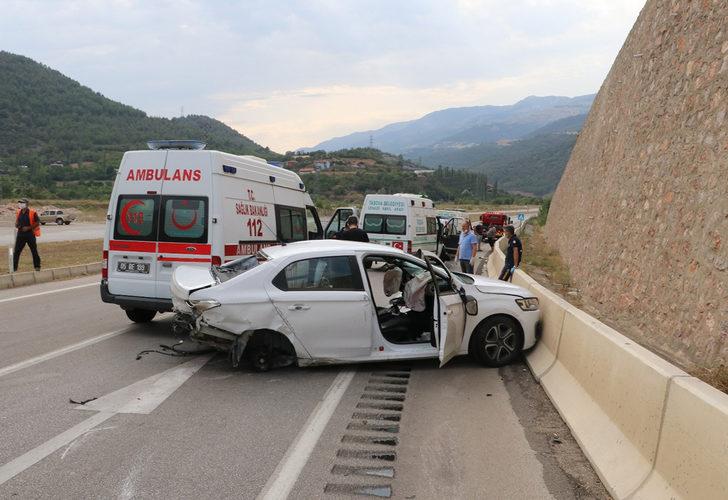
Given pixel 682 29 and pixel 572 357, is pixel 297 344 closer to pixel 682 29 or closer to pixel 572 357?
pixel 572 357

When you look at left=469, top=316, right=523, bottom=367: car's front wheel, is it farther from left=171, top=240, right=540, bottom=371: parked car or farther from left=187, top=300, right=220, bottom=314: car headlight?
left=187, top=300, right=220, bottom=314: car headlight

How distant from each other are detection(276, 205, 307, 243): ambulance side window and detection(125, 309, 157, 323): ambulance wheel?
2.44 m

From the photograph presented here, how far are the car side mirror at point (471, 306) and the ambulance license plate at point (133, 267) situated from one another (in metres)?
4.49

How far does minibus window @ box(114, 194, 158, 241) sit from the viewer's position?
8.12 meters

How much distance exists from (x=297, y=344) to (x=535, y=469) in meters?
2.95

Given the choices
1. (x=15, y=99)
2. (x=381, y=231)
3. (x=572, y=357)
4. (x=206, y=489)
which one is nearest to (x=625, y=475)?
(x=572, y=357)

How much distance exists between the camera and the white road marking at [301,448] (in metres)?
3.79

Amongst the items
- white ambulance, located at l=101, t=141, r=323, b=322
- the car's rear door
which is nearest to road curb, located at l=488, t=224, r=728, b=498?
the car's rear door

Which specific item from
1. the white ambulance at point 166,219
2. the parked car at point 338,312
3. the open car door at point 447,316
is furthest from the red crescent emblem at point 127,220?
the open car door at point 447,316

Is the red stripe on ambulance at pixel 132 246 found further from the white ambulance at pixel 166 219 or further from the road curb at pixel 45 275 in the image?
the road curb at pixel 45 275

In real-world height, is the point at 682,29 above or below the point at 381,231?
above

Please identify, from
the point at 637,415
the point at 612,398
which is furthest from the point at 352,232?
the point at 637,415

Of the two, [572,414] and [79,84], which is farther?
[79,84]

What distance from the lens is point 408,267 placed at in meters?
7.11
